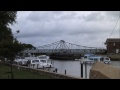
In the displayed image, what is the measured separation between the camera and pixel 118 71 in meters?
11.4

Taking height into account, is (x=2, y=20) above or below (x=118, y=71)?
above

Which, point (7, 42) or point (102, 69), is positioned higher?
point (7, 42)

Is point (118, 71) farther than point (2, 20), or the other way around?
point (2, 20)

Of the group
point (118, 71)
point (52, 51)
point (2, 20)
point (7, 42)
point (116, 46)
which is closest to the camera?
point (118, 71)

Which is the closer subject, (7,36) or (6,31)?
(6,31)

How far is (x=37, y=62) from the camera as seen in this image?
4675cm

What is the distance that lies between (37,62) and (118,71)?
118 feet
